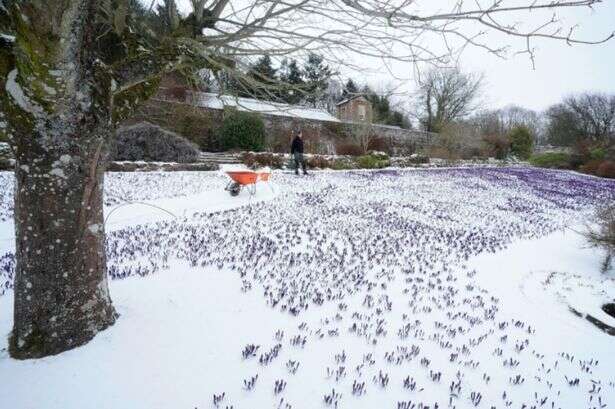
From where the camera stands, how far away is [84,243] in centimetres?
246


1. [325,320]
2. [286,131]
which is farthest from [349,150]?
[325,320]

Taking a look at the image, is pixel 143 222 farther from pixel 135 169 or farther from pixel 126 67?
pixel 135 169

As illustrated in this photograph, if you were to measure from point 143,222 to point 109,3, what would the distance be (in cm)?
485

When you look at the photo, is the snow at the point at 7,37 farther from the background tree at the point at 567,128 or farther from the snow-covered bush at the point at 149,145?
the background tree at the point at 567,128

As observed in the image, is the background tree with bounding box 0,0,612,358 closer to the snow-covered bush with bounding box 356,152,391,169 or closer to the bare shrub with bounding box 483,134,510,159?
the snow-covered bush with bounding box 356,152,391,169

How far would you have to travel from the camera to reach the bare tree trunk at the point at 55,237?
2.25 m

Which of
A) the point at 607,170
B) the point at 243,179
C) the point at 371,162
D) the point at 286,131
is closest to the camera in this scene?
the point at 243,179

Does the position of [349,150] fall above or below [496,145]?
below

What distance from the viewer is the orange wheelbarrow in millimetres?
9055

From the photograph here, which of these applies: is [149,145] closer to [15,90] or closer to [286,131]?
[286,131]

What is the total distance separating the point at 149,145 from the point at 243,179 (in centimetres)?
890

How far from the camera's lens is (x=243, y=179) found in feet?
30.0

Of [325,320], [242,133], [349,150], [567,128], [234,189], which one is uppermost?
[567,128]

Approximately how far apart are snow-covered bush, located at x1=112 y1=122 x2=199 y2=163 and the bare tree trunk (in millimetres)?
14129
